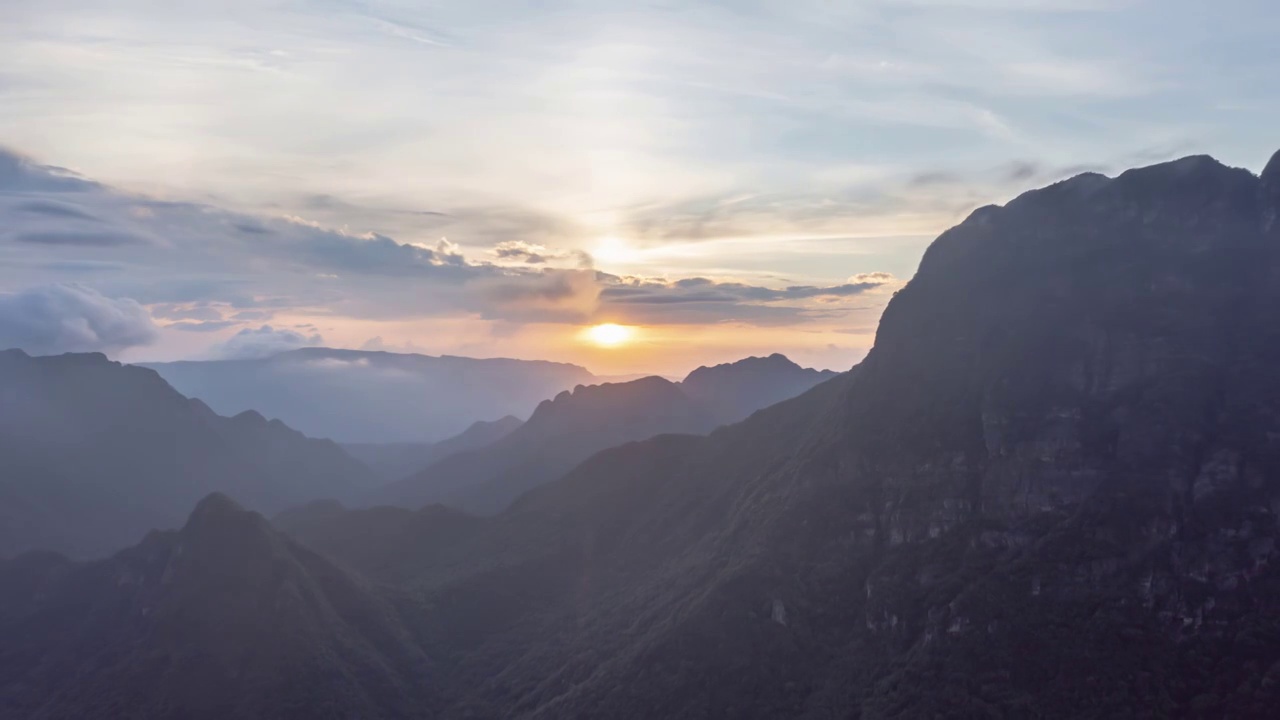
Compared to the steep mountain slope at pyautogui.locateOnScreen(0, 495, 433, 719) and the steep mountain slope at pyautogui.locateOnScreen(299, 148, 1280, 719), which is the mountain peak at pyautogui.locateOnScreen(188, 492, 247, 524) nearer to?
the steep mountain slope at pyautogui.locateOnScreen(0, 495, 433, 719)

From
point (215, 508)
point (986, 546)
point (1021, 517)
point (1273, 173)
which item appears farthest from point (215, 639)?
point (1273, 173)

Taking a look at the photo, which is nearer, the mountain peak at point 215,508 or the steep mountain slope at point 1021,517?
the steep mountain slope at point 1021,517

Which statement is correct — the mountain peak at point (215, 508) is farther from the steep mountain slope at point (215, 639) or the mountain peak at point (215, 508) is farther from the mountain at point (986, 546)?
the mountain at point (986, 546)

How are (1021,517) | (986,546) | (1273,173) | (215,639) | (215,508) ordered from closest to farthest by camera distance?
1. (1021,517)
2. (986,546)
3. (1273,173)
4. (215,639)
5. (215,508)

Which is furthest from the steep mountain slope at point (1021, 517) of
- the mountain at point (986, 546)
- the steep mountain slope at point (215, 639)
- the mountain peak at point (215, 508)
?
the mountain peak at point (215, 508)

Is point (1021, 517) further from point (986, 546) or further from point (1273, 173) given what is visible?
point (1273, 173)

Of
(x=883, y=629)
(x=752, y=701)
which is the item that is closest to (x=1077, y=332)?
(x=883, y=629)

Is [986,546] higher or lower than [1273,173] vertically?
lower
